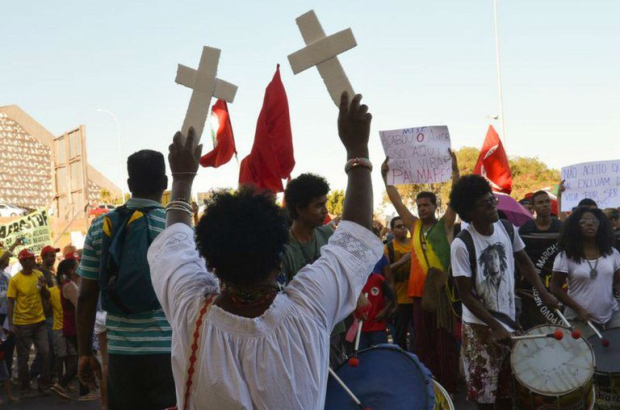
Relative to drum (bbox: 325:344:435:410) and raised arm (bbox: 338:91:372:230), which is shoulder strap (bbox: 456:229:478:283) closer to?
drum (bbox: 325:344:435:410)

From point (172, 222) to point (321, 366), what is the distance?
70 cm

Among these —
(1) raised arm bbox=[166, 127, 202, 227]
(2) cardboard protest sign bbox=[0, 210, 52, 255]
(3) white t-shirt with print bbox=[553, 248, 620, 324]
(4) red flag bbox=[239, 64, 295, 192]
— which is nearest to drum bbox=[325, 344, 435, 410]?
(1) raised arm bbox=[166, 127, 202, 227]

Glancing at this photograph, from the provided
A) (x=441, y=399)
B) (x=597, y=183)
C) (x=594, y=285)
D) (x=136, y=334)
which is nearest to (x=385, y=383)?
(x=441, y=399)

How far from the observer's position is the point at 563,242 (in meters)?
7.06

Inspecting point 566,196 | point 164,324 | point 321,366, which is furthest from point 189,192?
point 566,196

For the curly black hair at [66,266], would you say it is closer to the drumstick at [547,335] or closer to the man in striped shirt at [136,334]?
the man in striped shirt at [136,334]

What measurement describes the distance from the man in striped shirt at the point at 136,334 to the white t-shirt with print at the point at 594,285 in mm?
4008

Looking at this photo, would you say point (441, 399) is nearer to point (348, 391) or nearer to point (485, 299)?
point (348, 391)

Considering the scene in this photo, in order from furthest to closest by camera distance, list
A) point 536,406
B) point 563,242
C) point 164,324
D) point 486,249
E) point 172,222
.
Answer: point 563,242 → point 486,249 → point 536,406 → point 164,324 → point 172,222

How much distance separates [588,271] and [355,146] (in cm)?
497

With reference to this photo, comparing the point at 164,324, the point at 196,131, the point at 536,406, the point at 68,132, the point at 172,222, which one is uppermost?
the point at 68,132

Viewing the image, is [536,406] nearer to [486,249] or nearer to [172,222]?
[486,249]

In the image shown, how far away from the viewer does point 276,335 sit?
7.25ft

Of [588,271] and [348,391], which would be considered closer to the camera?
[348,391]
